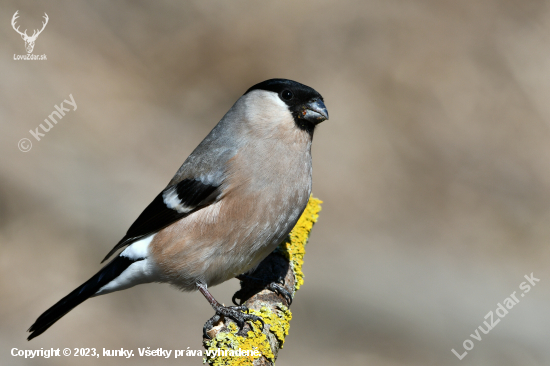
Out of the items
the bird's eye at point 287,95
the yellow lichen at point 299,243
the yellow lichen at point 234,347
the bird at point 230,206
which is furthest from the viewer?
the yellow lichen at point 299,243

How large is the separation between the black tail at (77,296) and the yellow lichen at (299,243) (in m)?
1.63

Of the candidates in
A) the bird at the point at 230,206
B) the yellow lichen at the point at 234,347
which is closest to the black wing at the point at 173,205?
the bird at the point at 230,206

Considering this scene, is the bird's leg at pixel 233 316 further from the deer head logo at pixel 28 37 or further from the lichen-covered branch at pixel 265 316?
the deer head logo at pixel 28 37

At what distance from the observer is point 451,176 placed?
10.7m

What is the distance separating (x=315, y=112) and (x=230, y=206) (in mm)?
1154

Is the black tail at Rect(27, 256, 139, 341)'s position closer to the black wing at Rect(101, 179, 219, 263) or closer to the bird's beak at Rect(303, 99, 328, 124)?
the black wing at Rect(101, 179, 219, 263)

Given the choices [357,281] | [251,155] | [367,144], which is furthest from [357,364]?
[251,155]

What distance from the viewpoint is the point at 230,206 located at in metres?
4.32

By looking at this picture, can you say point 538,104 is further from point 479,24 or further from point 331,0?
point 331,0

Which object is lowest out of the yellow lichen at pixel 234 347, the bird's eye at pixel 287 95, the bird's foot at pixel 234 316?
the yellow lichen at pixel 234 347

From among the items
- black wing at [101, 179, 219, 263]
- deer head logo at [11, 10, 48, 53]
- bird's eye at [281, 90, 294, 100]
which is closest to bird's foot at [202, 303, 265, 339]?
black wing at [101, 179, 219, 263]

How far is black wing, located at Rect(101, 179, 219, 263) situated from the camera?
4.48 m

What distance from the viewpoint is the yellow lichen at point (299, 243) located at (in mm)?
5152

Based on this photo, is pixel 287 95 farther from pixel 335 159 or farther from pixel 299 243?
pixel 335 159
